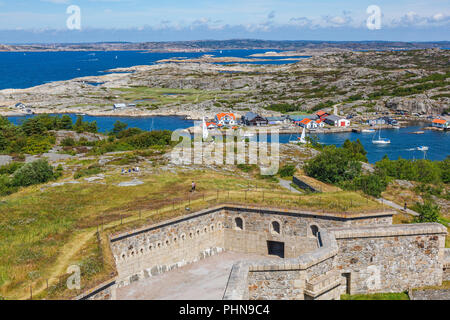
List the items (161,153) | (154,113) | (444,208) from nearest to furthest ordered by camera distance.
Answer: (444,208), (161,153), (154,113)

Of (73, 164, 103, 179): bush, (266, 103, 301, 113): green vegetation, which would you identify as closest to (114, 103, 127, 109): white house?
(266, 103, 301, 113): green vegetation

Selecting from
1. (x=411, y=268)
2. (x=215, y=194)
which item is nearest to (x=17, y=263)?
(x=215, y=194)

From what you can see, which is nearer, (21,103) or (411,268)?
(411,268)

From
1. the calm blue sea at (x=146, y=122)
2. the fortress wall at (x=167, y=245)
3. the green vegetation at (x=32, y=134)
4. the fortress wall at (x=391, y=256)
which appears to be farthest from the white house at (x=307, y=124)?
the fortress wall at (x=391, y=256)

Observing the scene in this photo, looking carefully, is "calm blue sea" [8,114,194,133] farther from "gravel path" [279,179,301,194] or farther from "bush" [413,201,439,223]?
"bush" [413,201,439,223]

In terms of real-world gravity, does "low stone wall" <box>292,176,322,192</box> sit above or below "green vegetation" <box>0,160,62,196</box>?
below

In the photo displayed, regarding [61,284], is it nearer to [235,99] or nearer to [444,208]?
[444,208]

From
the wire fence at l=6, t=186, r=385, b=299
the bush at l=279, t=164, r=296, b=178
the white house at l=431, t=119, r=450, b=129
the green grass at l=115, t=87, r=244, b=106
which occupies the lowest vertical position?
the white house at l=431, t=119, r=450, b=129
